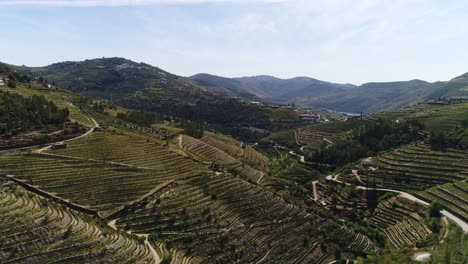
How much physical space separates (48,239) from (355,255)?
5089 centimetres

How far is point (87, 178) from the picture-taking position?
65.8 metres

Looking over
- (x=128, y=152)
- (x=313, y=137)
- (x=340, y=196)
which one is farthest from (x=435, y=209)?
(x=313, y=137)

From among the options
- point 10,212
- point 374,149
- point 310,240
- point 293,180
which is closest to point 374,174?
point 293,180

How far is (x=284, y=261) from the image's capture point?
63.0 meters

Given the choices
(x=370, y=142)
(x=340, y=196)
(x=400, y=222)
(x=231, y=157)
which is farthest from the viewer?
(x=370, y=142)

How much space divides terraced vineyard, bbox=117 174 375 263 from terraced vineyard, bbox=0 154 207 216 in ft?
11.7

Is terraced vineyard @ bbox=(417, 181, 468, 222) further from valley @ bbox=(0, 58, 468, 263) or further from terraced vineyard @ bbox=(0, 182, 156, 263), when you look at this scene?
terraced vineyard @ bbox=(0, 182, 156, 263)

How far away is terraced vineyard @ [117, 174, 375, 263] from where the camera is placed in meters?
59.3

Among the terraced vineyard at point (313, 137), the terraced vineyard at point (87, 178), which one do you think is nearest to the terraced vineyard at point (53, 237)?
the terraced vineyard at point (87, 178)

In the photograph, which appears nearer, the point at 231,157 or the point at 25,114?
the point at 25,114

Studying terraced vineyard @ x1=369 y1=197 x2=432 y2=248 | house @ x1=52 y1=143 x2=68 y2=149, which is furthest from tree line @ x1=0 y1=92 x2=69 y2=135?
terraced vineyard @ x1=369 y1=197 x2=432 y2=248

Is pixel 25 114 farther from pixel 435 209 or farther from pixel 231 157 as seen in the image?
pixel 435 209

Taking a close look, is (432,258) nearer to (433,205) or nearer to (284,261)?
(284,261)

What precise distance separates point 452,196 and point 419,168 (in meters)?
19.1
